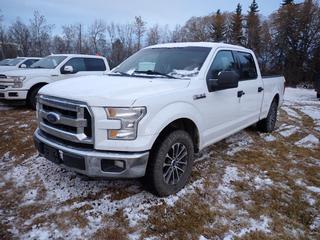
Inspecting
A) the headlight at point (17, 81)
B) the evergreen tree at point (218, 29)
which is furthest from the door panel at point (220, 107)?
the evergreen tree at point (218, 29)

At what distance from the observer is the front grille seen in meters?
2.83

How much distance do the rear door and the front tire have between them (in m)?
1.64

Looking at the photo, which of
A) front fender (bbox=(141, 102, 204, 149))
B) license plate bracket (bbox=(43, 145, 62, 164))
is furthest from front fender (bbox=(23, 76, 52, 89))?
front fender (bbox=(141, 102, 204, 149))

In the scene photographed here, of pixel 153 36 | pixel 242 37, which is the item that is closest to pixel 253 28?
pixel 242 37

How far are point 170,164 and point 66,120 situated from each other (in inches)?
51.0

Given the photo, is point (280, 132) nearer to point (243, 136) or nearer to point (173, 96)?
point (243, 136)

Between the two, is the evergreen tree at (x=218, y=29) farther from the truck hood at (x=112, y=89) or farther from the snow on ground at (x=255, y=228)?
the snow on ground at (x=255, y=228)

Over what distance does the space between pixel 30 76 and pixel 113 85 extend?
621cm

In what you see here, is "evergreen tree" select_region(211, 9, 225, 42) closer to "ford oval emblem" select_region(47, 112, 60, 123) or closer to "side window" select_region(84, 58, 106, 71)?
"side window" select_region(84, 58, 106, 71)

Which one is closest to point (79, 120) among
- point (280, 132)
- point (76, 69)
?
point (280, 132)

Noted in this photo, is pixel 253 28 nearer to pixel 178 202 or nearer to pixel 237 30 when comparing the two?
pixel 237 30

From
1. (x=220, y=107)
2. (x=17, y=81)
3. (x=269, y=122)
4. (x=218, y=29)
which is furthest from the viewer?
(x=218, y=29)

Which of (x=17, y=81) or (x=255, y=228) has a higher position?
(x=17, y=81)

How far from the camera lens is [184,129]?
369 cm
